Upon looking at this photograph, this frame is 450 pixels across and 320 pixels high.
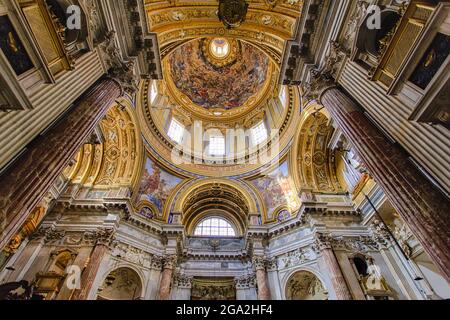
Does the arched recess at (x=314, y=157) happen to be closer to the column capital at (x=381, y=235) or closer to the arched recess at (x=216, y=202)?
the column capital at (x=381, y=235)

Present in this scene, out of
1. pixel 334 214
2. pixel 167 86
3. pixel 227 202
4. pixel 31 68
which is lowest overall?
pixel 31 68

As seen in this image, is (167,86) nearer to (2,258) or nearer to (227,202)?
(227,202)

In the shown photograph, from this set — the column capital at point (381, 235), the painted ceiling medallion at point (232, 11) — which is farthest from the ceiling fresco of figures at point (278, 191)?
the painted ceiling medallion at point (232, 11)

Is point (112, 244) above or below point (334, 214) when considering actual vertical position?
below

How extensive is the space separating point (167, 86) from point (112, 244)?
13.4 meters

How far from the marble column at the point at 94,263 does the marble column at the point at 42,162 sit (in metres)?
6.18

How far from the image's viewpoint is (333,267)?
994 centimetres

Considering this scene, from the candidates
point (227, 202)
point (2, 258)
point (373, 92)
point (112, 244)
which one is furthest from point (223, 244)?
point (373, 92)

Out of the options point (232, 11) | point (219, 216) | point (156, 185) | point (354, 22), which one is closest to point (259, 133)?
point (219, 216)

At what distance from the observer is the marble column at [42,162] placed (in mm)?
3914

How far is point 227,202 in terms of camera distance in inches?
701

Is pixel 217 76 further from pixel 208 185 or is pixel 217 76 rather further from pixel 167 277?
Answer: pixel 167 277

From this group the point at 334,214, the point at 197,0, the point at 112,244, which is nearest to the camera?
the point at 197,0

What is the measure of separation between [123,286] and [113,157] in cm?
728
